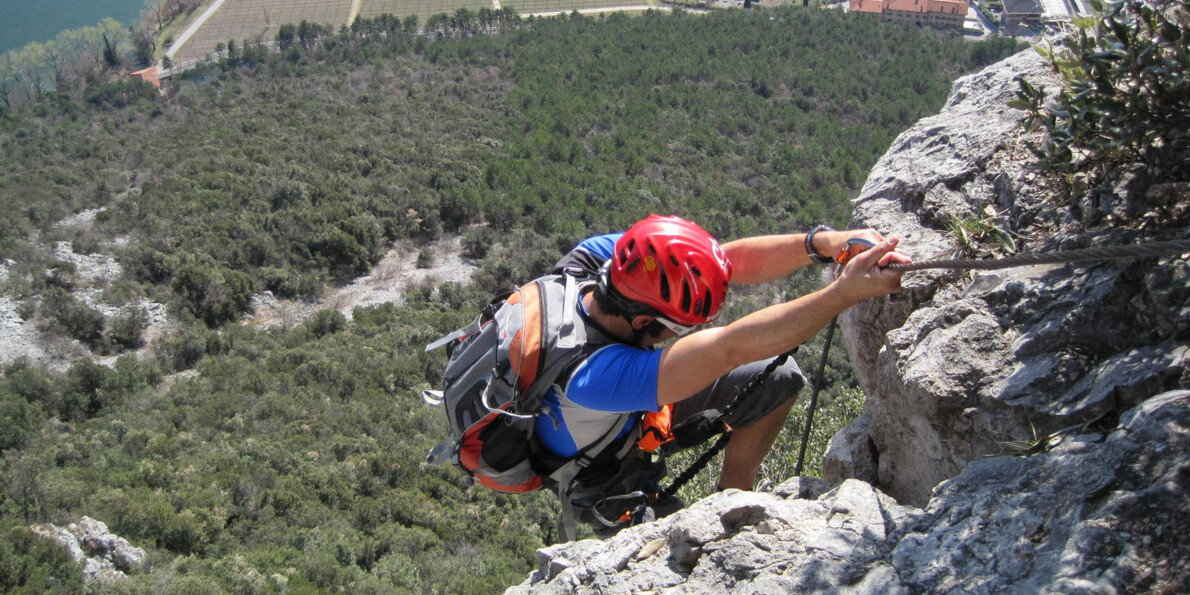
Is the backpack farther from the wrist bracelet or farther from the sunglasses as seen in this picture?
the wrist bracelet

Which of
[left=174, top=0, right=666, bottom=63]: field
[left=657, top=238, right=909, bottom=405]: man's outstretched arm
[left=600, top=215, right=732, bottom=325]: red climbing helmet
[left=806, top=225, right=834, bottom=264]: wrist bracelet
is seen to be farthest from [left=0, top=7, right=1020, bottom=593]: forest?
[left=174, top=0, right=666, bottom=63]: field

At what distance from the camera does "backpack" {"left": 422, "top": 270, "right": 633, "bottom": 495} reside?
2820mm

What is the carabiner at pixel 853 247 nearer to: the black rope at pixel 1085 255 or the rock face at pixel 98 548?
the black rope at pixel 1085 255

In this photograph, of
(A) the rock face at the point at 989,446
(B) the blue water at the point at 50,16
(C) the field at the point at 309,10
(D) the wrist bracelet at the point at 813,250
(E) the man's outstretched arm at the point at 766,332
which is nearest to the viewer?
(A) the rock face at the point at 989,446

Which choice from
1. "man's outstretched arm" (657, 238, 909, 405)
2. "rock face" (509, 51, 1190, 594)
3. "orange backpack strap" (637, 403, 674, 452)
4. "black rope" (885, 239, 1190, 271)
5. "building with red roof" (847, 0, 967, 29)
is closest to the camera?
"black rope" (885, 239, 1190, 271)

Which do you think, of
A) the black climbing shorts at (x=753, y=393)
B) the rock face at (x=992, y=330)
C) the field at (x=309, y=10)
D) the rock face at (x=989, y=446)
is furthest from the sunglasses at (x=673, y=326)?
the field at (x=309, y=10)

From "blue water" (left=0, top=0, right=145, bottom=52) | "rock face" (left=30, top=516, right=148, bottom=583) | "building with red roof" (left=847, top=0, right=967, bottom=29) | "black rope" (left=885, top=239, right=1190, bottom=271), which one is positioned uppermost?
"blue water" (left=0, top=0, right=145, bottom=52)

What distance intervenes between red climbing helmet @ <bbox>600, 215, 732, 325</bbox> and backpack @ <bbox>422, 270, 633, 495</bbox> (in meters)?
0.22

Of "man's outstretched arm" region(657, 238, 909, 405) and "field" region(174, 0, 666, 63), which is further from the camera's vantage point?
"field" region(174, 0, 666, 63)

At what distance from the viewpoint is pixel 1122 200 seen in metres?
2.85

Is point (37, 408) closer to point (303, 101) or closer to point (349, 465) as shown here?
point (349, 465)

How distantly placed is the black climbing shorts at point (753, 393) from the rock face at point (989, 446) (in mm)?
365

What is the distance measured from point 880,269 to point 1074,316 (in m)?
0.70

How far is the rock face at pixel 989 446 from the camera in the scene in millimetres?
2066
